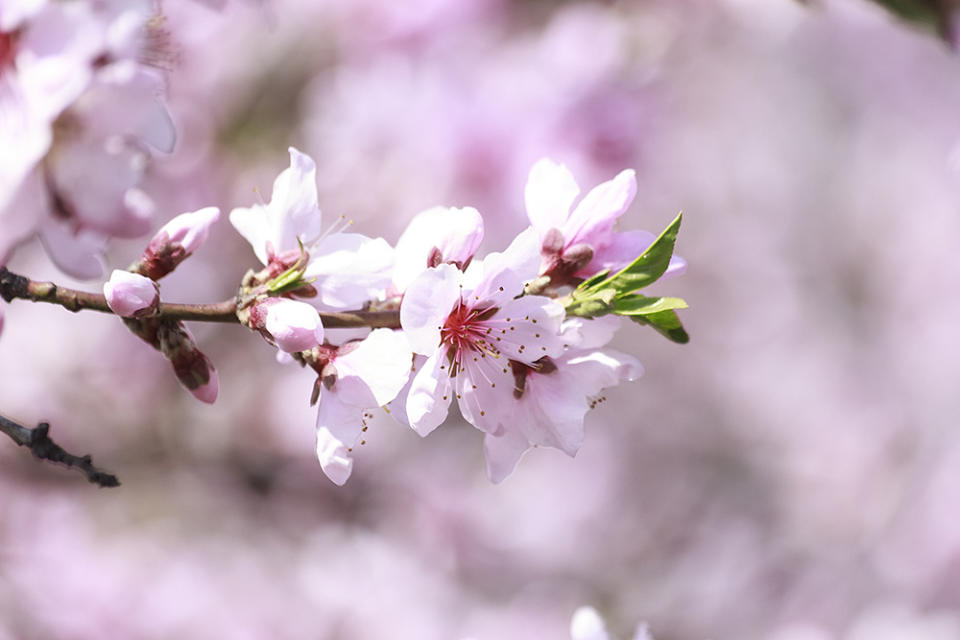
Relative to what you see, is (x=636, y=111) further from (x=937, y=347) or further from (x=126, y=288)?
(x=937, y=347)

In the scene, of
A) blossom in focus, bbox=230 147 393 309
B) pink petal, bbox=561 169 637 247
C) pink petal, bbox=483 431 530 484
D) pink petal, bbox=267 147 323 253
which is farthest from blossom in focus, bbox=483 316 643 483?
pink petal, bbox=267 147 323 253

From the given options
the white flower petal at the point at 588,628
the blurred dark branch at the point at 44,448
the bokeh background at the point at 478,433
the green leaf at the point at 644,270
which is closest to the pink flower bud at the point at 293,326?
the blurred dark branch at the point at 44,448

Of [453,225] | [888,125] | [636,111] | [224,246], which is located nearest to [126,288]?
[453,225]

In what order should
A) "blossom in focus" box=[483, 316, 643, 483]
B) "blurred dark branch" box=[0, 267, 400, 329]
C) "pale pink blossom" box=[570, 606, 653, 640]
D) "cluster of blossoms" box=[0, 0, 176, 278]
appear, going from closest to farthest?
"cluster of blossoms" box=[0, 0, 176, 278] < "blurred dark branch" box=[0, 267, 400, 329] < "blossom in focus" box=[483, 316, 643, 483] < "pale pink blossom" box=[570, 606, 653, 640]

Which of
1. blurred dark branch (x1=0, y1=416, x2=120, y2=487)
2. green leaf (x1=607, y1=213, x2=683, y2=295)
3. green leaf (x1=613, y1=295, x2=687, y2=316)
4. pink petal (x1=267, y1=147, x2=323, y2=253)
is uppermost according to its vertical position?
green leaf (x1=607, y1=213, x2=683, y2=295)

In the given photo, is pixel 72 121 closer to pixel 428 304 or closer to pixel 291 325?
pixel 291 325

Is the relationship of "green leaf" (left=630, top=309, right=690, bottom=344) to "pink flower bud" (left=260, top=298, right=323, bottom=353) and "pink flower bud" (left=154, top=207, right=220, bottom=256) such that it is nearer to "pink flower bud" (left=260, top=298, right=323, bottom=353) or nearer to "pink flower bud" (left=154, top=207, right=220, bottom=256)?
"pink flower bud" (left=260, top=298, right=323, bottom=353)

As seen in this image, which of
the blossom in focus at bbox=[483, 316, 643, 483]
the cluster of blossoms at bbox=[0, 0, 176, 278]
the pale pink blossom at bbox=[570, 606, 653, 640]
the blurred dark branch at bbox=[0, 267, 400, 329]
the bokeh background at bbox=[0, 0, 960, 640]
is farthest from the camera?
the bokeh background at bbox=[0, 0, 960, 640]

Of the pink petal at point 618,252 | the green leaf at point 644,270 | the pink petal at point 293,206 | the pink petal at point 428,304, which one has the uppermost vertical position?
the pink petal at point 618,252

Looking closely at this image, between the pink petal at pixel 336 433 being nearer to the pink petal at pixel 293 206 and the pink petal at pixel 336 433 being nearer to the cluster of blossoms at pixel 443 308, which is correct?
the cluster of blossoms at pixel 443 308
